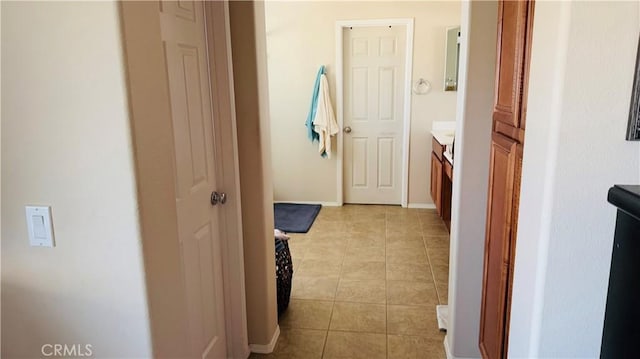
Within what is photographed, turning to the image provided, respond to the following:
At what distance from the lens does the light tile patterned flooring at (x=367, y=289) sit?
2.42 m

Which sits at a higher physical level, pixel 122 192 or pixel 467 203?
pixel 122 192

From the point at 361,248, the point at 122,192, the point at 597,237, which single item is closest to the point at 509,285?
the point at 597,237

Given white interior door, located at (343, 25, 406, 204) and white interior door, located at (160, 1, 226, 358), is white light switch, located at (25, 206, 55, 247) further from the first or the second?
white interior door, located at (343, 25, 406, 204)

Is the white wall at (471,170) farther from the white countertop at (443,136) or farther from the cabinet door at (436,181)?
the cabinet door at (436,181)

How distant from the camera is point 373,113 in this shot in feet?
16.4

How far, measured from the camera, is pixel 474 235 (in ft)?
6.77

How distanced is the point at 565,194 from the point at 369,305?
1960mm

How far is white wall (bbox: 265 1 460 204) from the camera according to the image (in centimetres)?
466

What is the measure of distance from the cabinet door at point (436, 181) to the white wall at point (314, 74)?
0.28 meters

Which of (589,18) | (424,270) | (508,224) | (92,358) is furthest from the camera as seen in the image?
(424,270)

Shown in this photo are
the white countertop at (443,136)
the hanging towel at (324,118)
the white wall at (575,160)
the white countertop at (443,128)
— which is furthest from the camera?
the hanging towel at (324,118)

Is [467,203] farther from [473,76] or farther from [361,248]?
[361,248]

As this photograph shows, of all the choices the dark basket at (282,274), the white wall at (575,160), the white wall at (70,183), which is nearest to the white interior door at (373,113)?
the dark basket at (282,274)

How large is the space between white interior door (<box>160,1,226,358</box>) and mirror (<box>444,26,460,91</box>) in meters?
3.27
